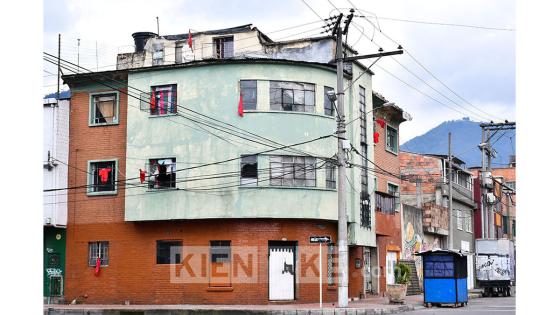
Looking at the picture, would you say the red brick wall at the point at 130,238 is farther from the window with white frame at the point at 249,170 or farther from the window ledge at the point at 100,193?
the window with white frame at the point at 249,170

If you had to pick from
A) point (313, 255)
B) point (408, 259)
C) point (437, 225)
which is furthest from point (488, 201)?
point (313, 255)

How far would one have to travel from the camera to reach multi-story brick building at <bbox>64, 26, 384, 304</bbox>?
101 feet

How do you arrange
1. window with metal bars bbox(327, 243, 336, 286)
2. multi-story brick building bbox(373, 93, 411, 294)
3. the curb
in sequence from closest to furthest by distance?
the curb, window with metal bars bbox(327, 243, 336, 286), multi-story brick building bbox(373, 93, 411, 294)

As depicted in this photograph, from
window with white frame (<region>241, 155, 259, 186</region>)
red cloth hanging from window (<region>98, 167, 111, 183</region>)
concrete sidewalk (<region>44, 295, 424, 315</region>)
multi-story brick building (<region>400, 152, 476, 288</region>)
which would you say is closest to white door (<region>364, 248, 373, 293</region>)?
concrete sidewalk (<region>44, 295, 424, 315</region>)

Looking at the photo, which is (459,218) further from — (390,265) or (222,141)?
(222,141)

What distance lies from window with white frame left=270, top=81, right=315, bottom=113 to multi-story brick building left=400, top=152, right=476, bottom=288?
62.2ft

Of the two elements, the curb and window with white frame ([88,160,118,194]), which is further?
window with white frame ([88,160,118,194])

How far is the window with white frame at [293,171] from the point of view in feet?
101

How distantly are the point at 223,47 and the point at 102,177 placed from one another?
33.5 feet

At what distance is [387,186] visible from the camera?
130 ft

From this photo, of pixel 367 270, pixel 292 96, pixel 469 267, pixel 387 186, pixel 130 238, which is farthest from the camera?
pixel 469 267

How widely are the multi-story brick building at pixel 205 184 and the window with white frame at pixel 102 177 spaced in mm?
54

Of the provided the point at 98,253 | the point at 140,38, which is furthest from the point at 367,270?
the point at 140,38

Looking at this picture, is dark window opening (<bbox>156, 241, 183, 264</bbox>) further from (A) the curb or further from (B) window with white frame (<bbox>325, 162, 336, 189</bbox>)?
(B) window with white frame (<bbox>325, 162, 336, 189</bbox>)
